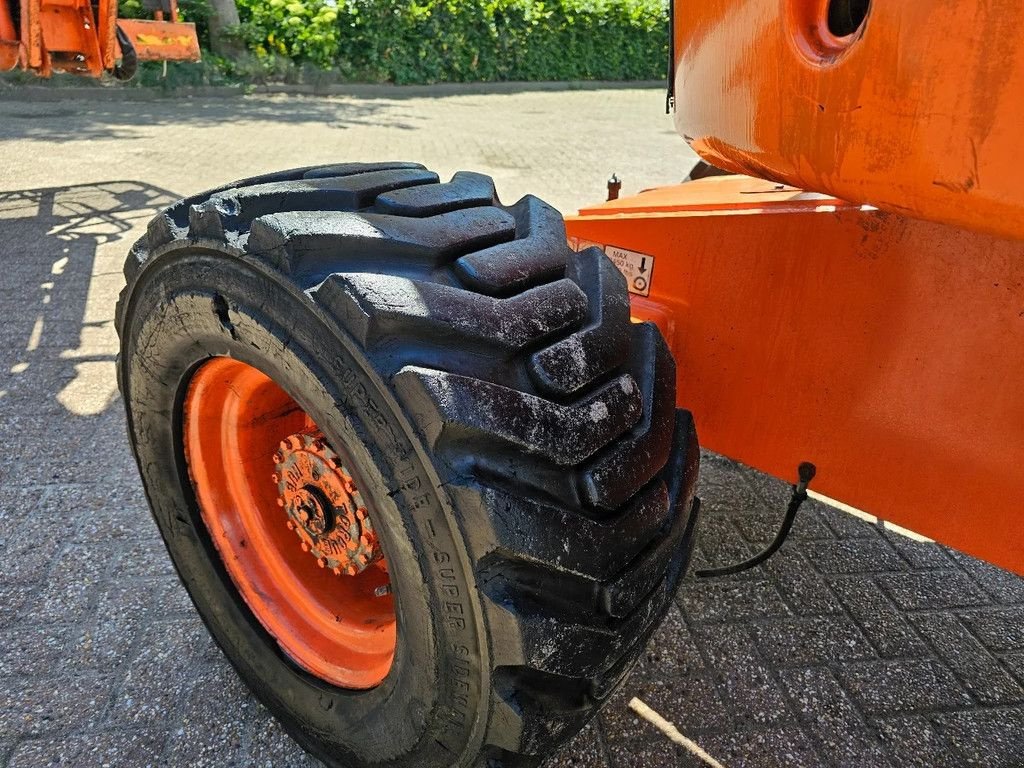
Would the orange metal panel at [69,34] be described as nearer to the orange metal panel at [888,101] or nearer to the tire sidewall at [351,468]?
the tire sidewall at [351,468]

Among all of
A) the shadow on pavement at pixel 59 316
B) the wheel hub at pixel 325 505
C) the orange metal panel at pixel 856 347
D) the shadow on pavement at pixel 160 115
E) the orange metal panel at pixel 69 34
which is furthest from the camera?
the shadow on pavement at pixel 160 115

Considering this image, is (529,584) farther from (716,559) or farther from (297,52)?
(297,52)

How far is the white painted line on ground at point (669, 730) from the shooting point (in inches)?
72.4

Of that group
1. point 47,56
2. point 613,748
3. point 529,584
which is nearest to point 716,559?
point 613,748

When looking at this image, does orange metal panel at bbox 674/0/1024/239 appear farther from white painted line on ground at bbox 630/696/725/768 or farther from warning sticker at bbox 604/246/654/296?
white painted line on ground at bbox 630/696/725/768

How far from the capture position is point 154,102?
12320 mm

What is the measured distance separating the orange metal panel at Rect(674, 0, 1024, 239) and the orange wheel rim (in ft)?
3.29

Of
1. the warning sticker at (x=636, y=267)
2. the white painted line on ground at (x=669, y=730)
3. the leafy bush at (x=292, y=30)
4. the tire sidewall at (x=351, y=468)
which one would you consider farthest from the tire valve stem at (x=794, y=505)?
the leafy bush at (x=292, y=30)

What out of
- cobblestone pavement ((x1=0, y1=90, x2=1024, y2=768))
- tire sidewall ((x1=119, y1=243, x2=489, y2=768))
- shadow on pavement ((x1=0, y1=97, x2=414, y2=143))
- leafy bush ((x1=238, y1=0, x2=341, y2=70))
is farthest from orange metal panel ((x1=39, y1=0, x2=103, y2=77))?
leafy bush ((x1=238, y1=0, x2=341, y2=70))

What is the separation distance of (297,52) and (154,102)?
3.05 metres

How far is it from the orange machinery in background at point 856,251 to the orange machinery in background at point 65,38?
454 cm

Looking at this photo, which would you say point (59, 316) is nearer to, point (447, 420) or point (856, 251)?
point (447, 420)

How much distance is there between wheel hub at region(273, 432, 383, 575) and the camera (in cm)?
158

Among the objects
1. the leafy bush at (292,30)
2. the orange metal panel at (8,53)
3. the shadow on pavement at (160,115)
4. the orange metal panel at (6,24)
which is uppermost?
the leafy bush at (292,30)
